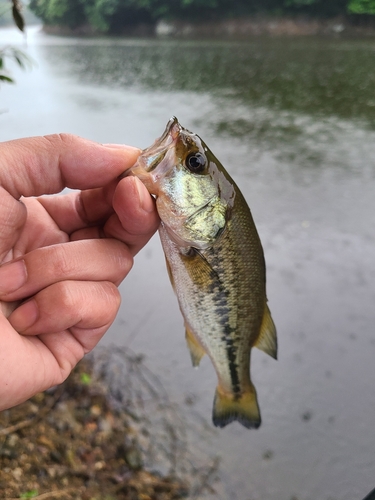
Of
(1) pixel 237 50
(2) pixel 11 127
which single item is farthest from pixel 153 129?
(1) pixel 237 50

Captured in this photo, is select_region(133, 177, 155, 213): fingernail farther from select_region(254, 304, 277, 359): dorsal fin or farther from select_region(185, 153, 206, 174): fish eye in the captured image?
select_region(254, 304, 277, 359): dorsal fin

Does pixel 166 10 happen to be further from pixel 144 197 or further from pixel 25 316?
pixel 25 316

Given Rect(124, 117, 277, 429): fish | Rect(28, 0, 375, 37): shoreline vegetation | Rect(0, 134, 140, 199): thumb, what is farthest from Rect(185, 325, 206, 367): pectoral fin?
Rect(28, 0, 375, 37): shoreline vegetation

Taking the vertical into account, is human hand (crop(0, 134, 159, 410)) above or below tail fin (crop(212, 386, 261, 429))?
above

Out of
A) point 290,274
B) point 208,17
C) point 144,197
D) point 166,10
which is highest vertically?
point 144,197

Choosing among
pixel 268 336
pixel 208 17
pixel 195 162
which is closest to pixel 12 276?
pixel 195 162
